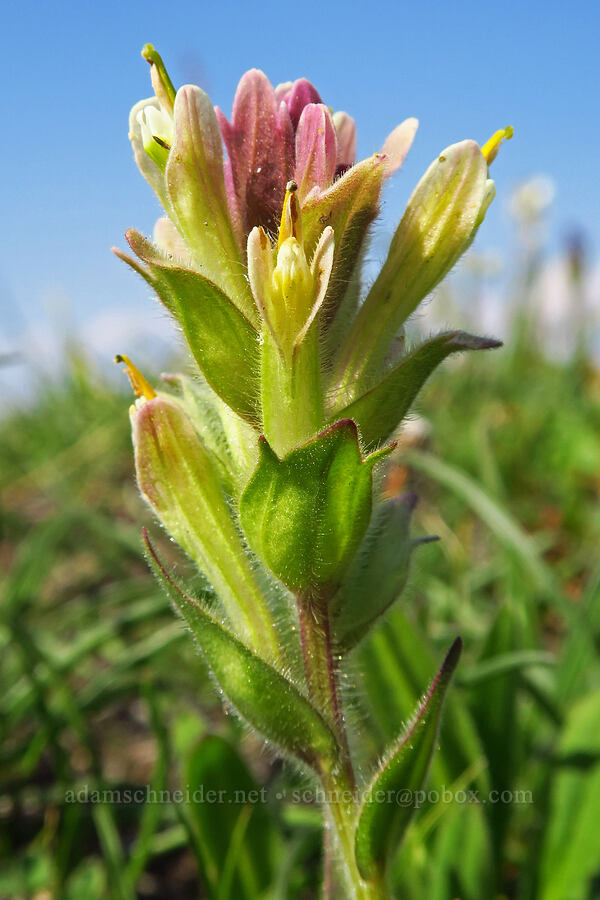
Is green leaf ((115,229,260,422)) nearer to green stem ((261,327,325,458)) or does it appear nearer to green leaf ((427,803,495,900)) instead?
green stem ((261,327,325,458))

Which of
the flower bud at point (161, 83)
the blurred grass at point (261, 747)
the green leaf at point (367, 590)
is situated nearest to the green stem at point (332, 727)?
the green leaf at point (367, 590)

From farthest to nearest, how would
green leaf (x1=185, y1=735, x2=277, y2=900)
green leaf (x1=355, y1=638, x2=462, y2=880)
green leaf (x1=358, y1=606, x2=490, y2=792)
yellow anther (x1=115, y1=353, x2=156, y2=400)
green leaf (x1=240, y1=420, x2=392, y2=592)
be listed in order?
green leaf (x1=358, y1=606, x2=490, y2=792), green leaf (x1=185, y1=735, x2=277, y2=900), yellow anther (x1=115, y1=353, x2=156, y2=400), green leaf (x1=355, y1=638, x2=462, y2=880), green leaf (x1=240, y1=420, x2=392, y2=592)

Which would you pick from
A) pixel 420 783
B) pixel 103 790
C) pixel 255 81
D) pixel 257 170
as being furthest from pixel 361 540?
pixel 103 790

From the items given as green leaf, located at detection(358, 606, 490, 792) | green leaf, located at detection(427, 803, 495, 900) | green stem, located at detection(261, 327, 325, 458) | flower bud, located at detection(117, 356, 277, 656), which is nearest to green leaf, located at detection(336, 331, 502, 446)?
green stem, located at detection(261, 327, 325, 458)

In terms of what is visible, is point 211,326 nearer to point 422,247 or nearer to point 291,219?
point 291,219

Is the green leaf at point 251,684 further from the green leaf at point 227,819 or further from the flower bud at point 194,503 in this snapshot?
the green leaf at point 227,819
